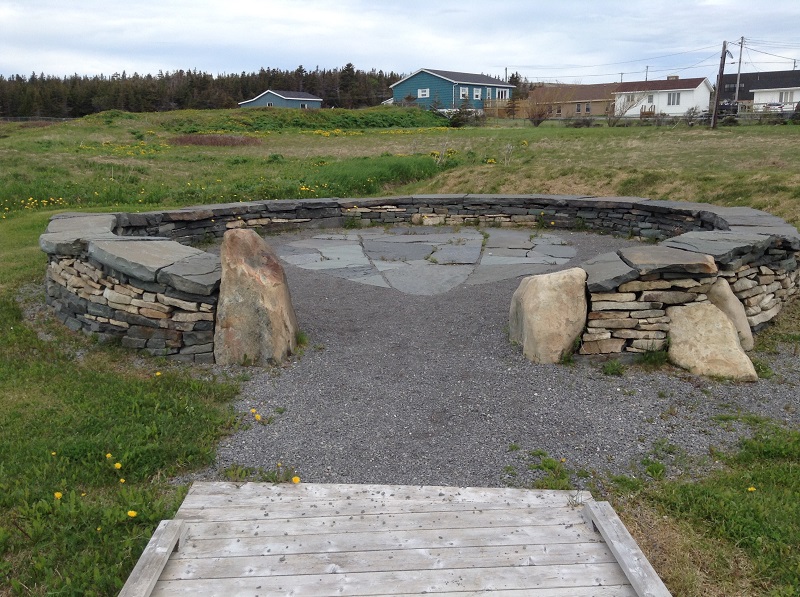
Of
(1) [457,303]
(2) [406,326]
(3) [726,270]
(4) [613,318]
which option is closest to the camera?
(4) [613,318]

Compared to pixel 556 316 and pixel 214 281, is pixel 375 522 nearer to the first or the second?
pixel 556 316

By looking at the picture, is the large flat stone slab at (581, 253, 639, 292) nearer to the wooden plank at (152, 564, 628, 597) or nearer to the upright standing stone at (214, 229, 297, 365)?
the upright standing stone at (214, 229, 297, 365)

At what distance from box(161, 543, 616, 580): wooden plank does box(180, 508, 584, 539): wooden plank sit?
0.19 metres

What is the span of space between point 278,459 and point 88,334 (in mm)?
2765

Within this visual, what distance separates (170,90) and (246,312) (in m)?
64.9

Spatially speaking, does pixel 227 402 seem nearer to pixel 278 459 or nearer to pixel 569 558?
pixel 278 459

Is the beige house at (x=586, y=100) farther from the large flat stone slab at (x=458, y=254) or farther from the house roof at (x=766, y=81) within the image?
the large flat stone slab at (x=458, y=254)

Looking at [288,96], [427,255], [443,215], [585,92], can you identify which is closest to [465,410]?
[427,255]

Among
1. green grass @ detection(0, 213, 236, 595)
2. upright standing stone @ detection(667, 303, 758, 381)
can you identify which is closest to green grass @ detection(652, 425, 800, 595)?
upright standing stone @ detection(667, 303, 758, 381)

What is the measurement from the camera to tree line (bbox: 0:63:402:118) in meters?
58.0

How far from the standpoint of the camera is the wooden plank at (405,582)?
8.34 feet

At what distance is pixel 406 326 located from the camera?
606 centimetres

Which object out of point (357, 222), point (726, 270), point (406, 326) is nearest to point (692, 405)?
point (726, 270)

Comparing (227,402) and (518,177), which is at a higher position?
(518,177)
